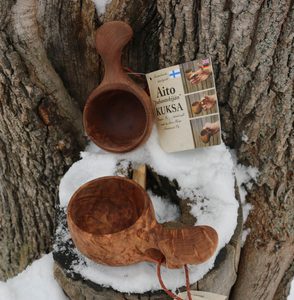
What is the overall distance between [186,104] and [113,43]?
Answer: 0.24m

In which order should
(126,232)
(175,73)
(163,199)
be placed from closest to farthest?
(126,232) → (175,73) → (163,199)

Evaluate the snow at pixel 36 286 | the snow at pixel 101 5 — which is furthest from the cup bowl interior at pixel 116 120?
the snow at pixel 36 286

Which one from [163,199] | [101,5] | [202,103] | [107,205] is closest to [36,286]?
[107,205]

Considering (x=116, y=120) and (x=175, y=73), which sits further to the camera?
(x=116, y=120)

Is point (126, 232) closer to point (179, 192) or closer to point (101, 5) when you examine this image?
point (179, 192)

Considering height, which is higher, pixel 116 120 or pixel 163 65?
pixel 163 65

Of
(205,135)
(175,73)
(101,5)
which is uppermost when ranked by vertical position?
(101,5)

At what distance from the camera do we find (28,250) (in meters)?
1.44

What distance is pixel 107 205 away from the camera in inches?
43.4

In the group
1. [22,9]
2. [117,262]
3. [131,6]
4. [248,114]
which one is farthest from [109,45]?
[117,262]

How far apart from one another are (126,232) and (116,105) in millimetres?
423

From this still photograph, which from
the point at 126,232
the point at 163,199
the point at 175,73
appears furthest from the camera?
the point at 163,199

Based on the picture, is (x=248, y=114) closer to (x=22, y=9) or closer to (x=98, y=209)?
(x=98, y=209)

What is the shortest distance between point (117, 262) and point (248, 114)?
1.65 ft
